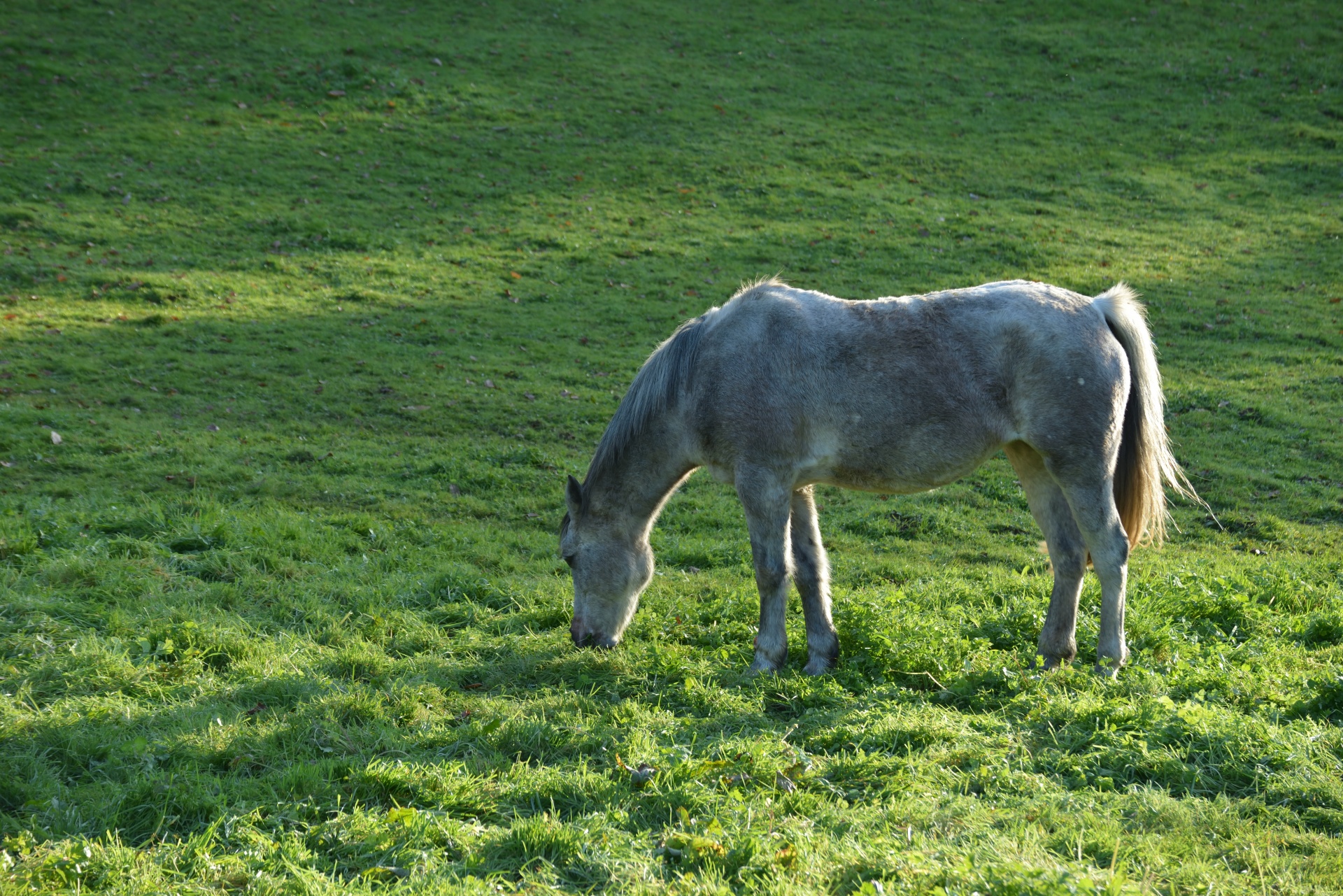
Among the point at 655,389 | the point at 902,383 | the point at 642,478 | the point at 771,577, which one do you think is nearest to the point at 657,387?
the point at 655,389

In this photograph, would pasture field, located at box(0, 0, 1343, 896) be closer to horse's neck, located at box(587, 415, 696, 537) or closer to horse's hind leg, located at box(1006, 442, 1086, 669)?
horse's hind leg, located at box(1006, 442, 1086, 669)

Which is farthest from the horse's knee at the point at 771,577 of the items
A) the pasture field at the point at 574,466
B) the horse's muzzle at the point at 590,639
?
the horse's muzzle at the point at 590,639

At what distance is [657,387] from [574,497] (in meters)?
1.04

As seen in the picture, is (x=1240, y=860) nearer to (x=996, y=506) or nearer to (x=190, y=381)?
(x=996, y=506)

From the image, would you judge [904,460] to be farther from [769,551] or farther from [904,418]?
[769,551]

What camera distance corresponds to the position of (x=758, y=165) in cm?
2353

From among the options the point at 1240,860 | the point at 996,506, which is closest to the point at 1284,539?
the point at 996,506

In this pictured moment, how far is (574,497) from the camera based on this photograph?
24.1 ft

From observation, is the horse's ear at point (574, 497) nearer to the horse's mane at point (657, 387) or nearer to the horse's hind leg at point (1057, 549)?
the horse's mane at point (657, 387)

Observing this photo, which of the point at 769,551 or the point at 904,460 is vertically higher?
the point at 904,460

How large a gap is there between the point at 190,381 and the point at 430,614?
732 centimetres

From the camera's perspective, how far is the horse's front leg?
22.2 feet

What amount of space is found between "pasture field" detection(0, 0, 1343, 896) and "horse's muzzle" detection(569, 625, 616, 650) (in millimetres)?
164

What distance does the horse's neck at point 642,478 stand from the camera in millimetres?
7152
